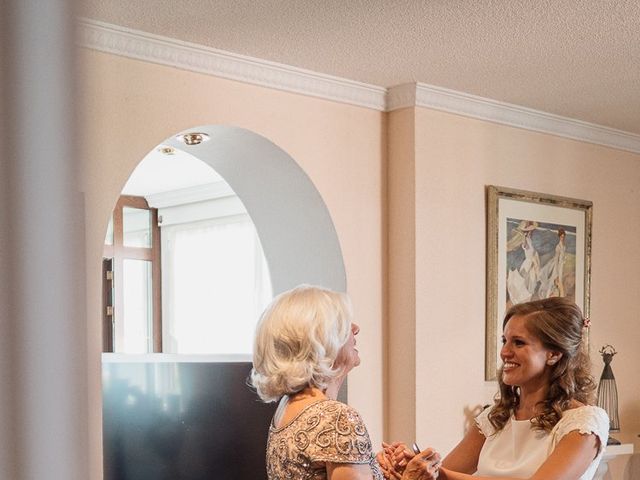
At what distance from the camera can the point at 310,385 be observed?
2029 millimetres

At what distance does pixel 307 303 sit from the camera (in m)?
2.04

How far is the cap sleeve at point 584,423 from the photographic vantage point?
7.48ft

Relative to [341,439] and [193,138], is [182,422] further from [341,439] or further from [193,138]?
[341,439]

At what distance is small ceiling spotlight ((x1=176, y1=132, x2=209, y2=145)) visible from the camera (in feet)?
14.0

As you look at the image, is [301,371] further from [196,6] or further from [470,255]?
[470,255]

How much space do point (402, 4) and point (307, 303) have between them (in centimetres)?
170

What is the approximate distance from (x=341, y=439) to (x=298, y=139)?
8.52 feet

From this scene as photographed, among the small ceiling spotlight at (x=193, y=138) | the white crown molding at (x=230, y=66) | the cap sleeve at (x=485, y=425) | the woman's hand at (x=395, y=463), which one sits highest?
the white crown molding at (x=230, y=66)

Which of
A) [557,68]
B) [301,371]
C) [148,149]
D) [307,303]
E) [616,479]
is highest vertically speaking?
[557,68]

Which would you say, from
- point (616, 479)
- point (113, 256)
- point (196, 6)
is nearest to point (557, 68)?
point (196, 6)

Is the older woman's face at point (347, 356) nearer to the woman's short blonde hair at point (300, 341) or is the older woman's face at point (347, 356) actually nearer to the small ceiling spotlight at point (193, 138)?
the woman's short blonde hair at point (300, 341)

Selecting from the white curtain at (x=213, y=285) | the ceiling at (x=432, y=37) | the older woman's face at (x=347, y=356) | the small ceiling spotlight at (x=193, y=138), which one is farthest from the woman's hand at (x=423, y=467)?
the white curtain at (x=213, y=285)

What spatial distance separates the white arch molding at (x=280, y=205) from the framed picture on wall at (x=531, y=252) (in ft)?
3.19

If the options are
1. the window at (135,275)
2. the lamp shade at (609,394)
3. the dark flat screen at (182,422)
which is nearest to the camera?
the dark flat screen at (182,422)
